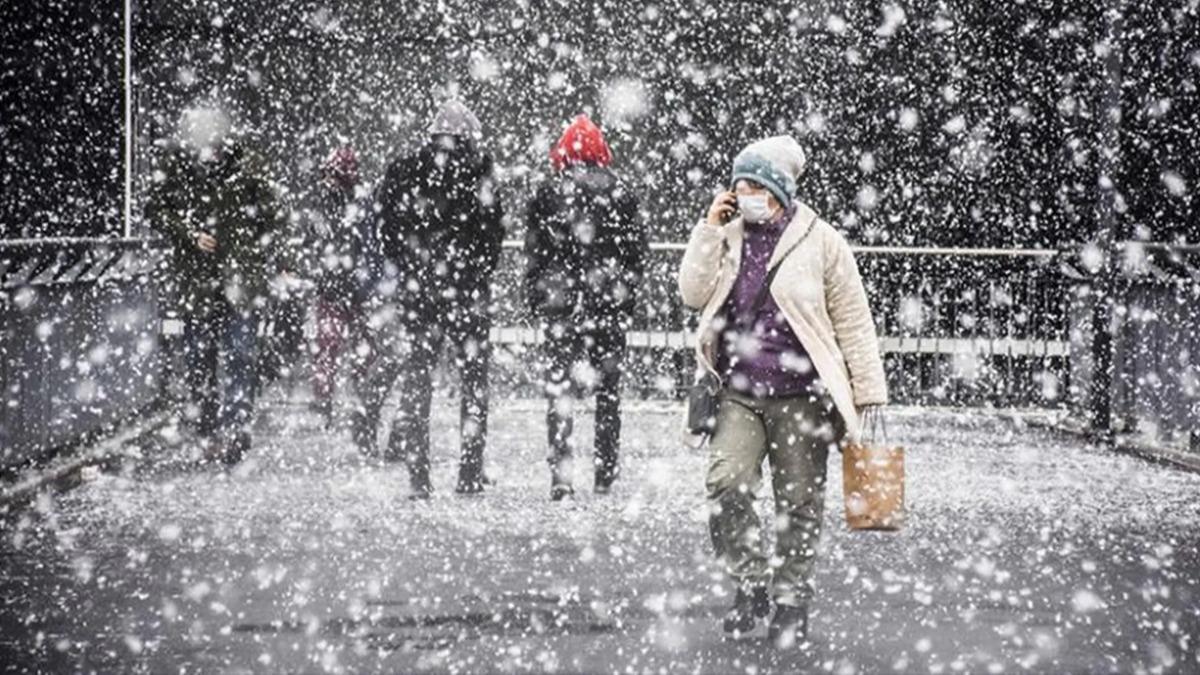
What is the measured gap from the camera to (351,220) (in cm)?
1242

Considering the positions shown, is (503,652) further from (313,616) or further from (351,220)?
(351,220)

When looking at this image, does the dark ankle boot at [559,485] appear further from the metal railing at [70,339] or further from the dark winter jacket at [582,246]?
the metal railing at [70,339]

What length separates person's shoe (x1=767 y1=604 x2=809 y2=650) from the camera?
257 inches

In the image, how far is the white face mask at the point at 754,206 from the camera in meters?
6.58

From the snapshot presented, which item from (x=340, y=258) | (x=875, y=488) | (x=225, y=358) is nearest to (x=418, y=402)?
(x=225, y=358)

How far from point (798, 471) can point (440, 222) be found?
388 centimetres

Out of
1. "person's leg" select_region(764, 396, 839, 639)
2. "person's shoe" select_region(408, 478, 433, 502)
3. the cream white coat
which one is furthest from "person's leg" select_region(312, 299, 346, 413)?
"person's leg" select_region(764, 396, 839, 639)

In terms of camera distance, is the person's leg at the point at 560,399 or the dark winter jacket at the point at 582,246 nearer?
the dark winter jacket at the point at 582,246

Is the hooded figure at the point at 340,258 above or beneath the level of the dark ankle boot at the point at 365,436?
above

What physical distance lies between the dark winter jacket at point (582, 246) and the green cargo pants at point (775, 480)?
3205 mm

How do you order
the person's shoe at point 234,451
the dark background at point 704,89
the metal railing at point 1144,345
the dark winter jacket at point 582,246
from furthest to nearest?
the dark background at point 704,89 < the metal railing at point 1144,345 < the person's shoe at point 234,451 < the dark winter jacket at point 582,246

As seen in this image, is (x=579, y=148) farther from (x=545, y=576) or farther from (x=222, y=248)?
(x=545, y=576)

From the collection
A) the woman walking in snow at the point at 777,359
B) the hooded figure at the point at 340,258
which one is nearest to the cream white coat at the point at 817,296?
Result: the woman walking in snow at the point at 777,359

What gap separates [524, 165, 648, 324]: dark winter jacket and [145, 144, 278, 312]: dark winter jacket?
95.7 inches
